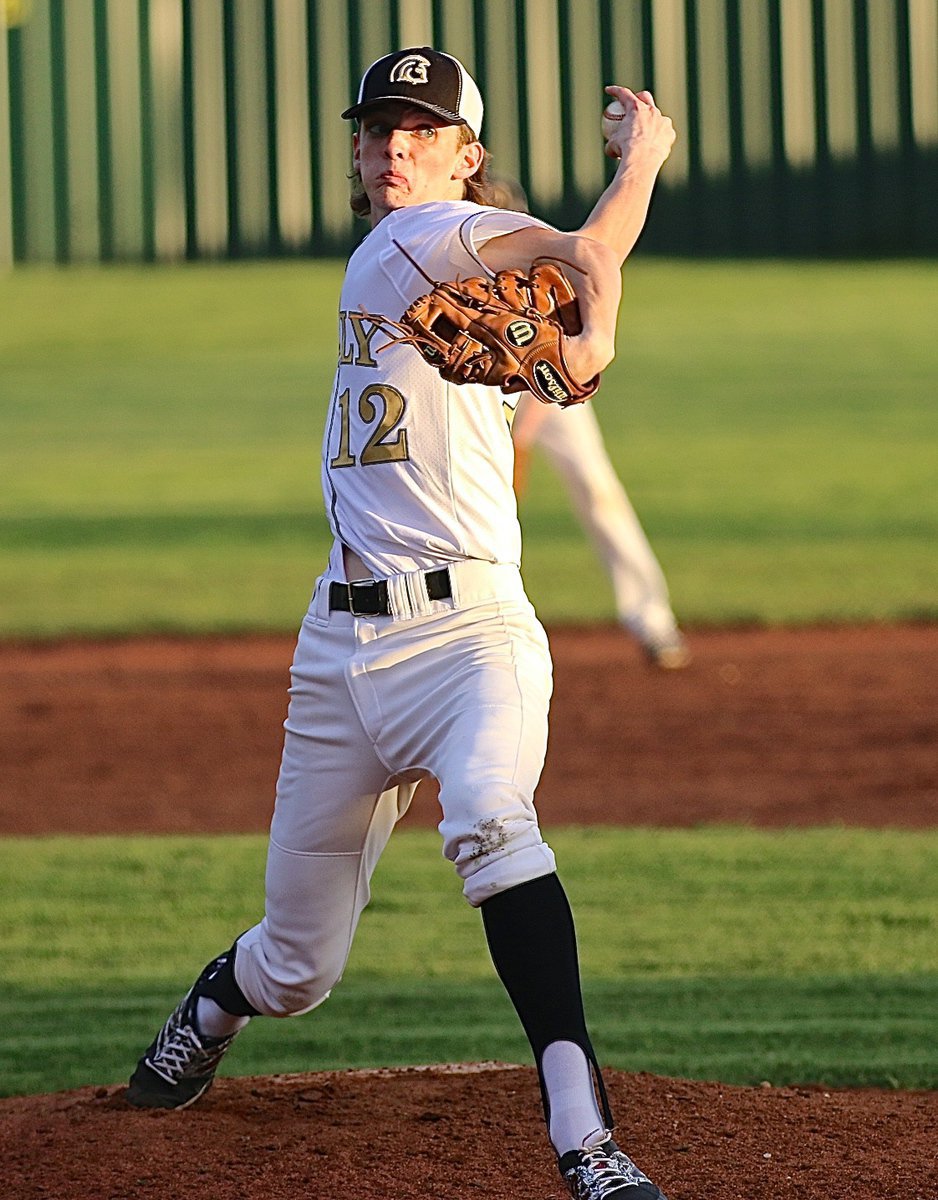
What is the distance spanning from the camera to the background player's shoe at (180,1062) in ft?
12.3

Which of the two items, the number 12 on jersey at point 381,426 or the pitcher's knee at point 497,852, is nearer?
the pitcher's knee at point 497,852

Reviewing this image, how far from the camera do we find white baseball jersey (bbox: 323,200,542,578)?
328cm

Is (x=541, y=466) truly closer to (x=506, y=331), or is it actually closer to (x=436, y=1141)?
(x=436, y=1141)

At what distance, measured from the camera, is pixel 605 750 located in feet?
29.0

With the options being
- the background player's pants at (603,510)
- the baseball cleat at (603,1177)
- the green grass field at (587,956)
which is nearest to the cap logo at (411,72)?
the baseball cleat at (603,1177)

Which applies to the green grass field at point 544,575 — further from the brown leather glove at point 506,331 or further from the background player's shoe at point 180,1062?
the brown leather glove at point 506,331

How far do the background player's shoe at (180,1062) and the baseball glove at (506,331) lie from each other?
4.37ft

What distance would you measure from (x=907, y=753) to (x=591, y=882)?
2.79 meters

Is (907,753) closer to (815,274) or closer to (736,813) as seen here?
(736,813)

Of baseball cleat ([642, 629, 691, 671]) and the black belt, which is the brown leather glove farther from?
baseball cleat ([642, 629, 691, 671])

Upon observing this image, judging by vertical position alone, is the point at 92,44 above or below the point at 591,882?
above

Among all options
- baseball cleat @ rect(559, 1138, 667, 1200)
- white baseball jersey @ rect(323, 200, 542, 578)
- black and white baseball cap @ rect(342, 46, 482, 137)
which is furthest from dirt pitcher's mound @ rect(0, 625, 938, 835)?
baseball cleat @ rect(559, 1138, 667, 1200)

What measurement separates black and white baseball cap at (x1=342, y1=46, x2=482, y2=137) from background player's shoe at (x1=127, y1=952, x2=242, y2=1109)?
1631 mm

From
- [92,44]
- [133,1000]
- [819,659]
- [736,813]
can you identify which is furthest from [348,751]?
[92,44]
